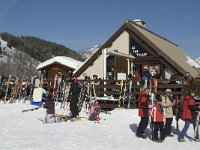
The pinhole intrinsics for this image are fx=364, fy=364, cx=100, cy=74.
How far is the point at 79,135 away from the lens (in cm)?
1213

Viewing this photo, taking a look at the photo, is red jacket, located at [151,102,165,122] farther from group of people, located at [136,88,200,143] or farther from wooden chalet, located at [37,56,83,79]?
wooden chalet, located at [37,56,83,79]

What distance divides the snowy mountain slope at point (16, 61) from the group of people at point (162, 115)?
53.9 metres

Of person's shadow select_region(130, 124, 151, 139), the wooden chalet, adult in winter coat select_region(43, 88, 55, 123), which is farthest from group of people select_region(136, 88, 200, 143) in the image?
the wooden chalet

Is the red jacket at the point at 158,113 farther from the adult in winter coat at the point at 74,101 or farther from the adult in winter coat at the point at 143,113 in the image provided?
the adult in winter coat at the point at 74,101

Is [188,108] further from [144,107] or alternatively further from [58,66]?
[58,66]

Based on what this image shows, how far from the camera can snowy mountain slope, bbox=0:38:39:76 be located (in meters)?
66.6

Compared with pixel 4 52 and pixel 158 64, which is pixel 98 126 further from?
pixel 4 52

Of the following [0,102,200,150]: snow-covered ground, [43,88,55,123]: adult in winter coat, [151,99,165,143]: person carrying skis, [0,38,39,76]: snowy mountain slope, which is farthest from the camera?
[0,38,39,76]: snowy mountain slope

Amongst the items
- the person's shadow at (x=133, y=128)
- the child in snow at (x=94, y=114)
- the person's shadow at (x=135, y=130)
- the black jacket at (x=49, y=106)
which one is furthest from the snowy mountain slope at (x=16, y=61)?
the person's shadow at (x=135, y=130)

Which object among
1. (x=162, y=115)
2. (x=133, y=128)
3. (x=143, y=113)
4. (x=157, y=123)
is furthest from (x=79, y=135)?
(x=133, y=128)

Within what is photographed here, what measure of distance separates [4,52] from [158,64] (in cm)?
5260

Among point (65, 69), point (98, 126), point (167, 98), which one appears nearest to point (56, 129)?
point (98, 126)

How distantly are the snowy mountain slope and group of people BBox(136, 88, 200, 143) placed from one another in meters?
53.9

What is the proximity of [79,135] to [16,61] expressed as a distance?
6114 cm
